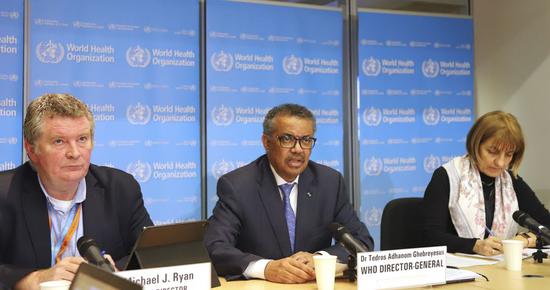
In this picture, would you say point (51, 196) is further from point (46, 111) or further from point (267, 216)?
point (267, 216)

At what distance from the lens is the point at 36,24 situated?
3.87 m

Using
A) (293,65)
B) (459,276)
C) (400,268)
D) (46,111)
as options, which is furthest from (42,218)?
(293,65)

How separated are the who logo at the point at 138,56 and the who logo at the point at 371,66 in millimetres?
1711

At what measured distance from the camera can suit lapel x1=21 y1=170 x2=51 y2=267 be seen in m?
2.23

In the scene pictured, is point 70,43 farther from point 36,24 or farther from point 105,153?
point 105,153

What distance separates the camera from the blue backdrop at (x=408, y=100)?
4832 mm

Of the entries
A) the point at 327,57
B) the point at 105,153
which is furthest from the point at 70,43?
the point at 327,57

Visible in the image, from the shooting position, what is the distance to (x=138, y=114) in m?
4.14

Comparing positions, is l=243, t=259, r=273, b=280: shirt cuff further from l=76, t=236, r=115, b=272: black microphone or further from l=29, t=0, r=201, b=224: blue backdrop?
l=29, t=0, r=201, b=224: blue backdrop

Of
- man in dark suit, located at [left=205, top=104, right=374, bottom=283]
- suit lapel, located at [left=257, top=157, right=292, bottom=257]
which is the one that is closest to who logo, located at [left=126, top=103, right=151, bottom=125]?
man in dark suit, located at [left=205, top=104, right=374, bottom=283]

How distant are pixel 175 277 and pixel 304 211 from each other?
1.14 metres

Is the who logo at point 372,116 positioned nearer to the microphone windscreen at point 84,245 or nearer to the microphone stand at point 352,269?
the microphone stand at point 352,269

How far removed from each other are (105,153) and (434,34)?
286 centimetres

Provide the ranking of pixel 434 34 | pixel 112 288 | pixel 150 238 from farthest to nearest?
pixel 434 34 → pixel 150 238 → pixel 112 288
